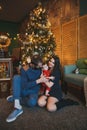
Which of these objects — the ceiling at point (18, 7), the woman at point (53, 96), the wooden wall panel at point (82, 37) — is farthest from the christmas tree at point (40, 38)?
the woman at point (53, 96)

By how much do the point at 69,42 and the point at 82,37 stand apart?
0.58m

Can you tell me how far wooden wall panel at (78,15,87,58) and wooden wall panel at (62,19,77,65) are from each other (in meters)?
0.16

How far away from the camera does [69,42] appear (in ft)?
15.4

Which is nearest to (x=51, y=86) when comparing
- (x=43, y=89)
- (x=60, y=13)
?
(x=43, y=89)

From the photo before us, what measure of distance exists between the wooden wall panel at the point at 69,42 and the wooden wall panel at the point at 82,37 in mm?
165

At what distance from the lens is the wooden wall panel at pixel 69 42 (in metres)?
4.45

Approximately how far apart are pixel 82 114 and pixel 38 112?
0.63 metres

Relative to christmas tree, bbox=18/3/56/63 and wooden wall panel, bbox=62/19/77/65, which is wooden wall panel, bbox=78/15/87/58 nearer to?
wooden wall panel, bbox=62/19/77/65

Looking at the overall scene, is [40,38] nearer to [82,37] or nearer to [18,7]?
[82,37]

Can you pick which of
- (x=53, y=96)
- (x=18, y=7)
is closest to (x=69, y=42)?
(x=53, y=96)

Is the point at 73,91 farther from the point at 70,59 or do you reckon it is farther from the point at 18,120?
the point at 18,120

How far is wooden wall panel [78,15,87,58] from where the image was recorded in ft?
13.4

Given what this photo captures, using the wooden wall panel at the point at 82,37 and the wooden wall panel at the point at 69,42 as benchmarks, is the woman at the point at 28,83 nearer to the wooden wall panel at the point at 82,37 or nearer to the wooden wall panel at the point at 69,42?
the wooden wall panel at the point at 82,37

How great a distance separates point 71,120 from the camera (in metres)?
2.21
